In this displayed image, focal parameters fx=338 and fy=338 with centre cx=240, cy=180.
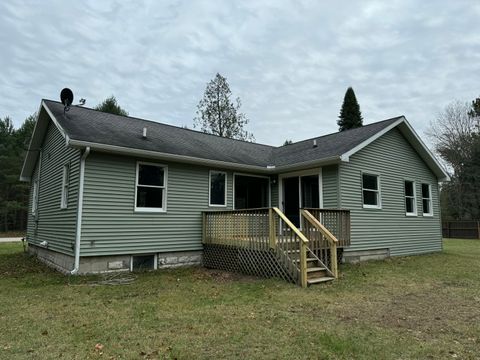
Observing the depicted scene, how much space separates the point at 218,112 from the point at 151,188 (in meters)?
21.5

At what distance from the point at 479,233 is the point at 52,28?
27801mm

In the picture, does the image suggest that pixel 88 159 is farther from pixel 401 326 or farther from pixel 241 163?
pixel 401 326

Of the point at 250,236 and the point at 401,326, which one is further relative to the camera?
the point at 250,236

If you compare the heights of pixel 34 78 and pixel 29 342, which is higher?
pixel 34 78

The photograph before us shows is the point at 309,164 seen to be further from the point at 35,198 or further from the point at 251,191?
the point at 35,198

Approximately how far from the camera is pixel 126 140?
9250 mm

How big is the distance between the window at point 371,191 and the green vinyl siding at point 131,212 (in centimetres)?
533

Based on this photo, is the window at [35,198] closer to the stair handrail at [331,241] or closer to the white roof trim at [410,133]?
the stair handrail at [331,241]

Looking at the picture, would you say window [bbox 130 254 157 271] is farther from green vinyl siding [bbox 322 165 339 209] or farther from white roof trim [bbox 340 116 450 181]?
white roof trim [bbox 340 116 450 181]

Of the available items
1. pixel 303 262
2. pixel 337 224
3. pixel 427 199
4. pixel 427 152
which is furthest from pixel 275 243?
pixel 427 199

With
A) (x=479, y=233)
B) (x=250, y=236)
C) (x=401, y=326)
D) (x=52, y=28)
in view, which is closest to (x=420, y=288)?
(x=401, y=326)

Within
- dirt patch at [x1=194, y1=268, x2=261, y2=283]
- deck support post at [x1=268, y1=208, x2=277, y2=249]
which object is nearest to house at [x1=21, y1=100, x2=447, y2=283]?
deck support post at [x1=268, y1=208, x2=277, y2=249]

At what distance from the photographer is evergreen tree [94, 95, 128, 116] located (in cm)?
3241

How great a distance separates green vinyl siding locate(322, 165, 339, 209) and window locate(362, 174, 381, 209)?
146 cm
